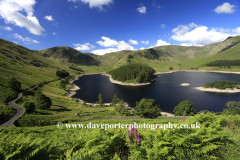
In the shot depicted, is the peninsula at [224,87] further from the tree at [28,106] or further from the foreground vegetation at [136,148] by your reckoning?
the tree at [28,106]

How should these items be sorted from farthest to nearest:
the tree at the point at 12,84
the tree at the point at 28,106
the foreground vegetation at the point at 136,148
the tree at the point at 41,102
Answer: the tree at the point at 12,84 < the tree at the point at 41,102 < the tree at the point at 28,106 < the foreground vegetation at the point at 136,148

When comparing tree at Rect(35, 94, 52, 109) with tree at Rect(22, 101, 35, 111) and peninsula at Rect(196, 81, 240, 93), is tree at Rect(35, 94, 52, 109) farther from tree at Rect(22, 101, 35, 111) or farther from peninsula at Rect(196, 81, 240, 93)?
peninsula at Rect(196, 81, 240, 93)

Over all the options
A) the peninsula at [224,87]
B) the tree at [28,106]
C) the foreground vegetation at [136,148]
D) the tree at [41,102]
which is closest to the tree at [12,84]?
the tree at [41,102]

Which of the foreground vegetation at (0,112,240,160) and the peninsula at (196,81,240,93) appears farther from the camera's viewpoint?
the peninsula at (196,81,240,93)

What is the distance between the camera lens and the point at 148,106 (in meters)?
56.0

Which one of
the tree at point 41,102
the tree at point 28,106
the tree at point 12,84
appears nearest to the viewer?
the tree at point 28,106

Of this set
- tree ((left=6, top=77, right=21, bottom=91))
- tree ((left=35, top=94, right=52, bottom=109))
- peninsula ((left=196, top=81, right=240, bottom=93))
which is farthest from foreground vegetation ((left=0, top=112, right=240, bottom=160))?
peninsula ((left=196, top=81, right=240, bottom=93))

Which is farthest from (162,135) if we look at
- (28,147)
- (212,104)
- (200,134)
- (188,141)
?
(212,104)

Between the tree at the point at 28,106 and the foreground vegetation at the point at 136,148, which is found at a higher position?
the foreground vegetation at the point at 136,148

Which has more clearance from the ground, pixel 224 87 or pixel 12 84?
pixel 12 84

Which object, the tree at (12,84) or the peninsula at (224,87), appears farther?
the peninsula at (224,87)

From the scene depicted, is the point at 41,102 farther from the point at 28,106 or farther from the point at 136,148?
the point at 136,148

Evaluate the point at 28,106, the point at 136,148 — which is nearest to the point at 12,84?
the point at 28,106

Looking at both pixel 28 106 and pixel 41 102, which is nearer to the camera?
pixel 28 106
